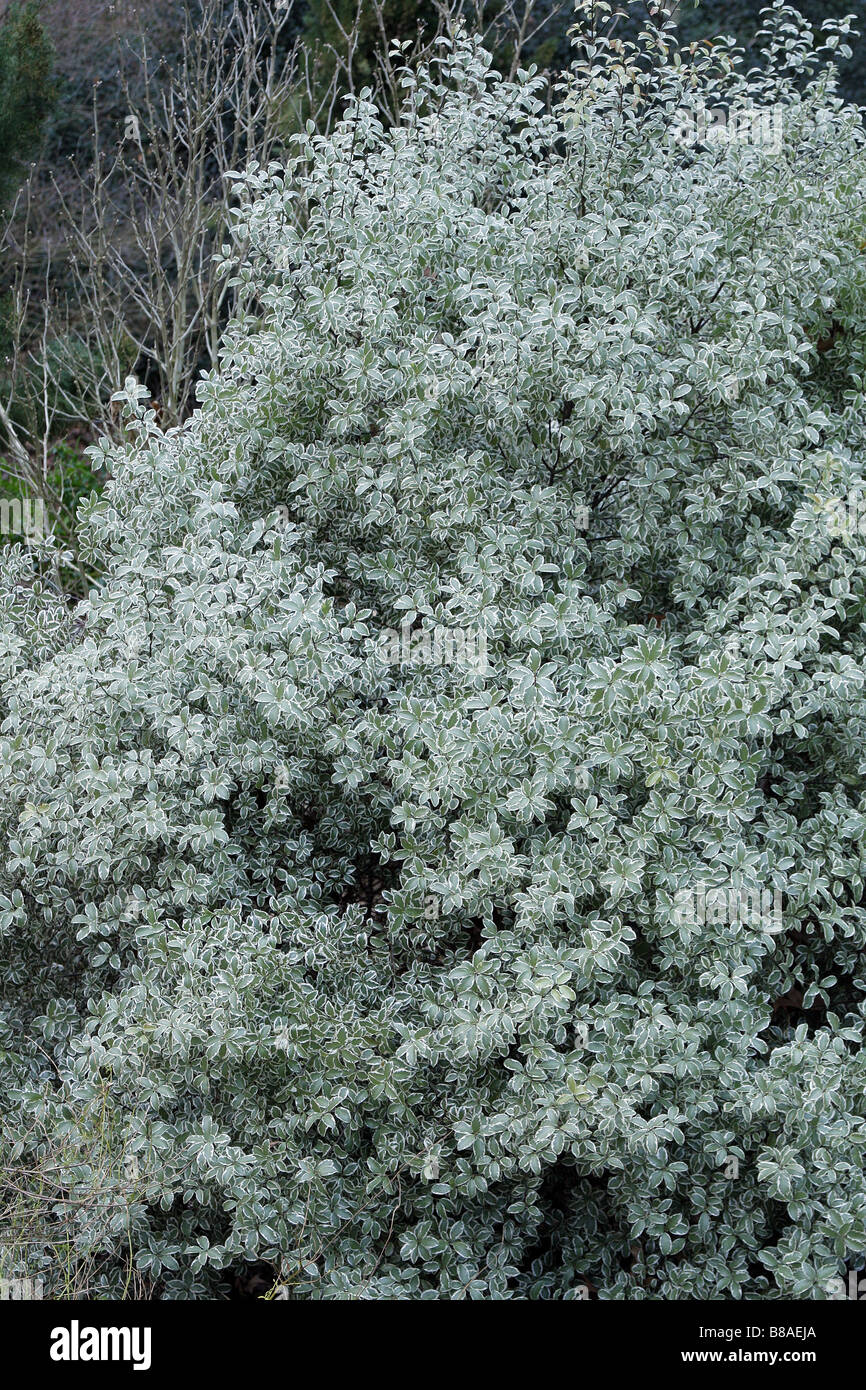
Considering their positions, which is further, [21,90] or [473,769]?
[21,90]

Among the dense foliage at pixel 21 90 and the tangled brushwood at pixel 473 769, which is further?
the dense foliage at pixel 21 90

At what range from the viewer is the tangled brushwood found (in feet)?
10.8

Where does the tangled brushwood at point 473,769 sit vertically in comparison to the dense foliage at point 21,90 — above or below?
below

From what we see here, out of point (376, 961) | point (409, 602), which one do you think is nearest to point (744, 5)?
point (409, 602)

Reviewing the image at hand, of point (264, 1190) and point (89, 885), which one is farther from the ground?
point (89, 885)

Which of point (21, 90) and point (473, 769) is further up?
point (21, 90)

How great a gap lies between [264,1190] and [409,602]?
1.60 m

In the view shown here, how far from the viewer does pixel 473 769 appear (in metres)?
3.36

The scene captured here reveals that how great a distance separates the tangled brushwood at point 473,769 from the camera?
329 cm
